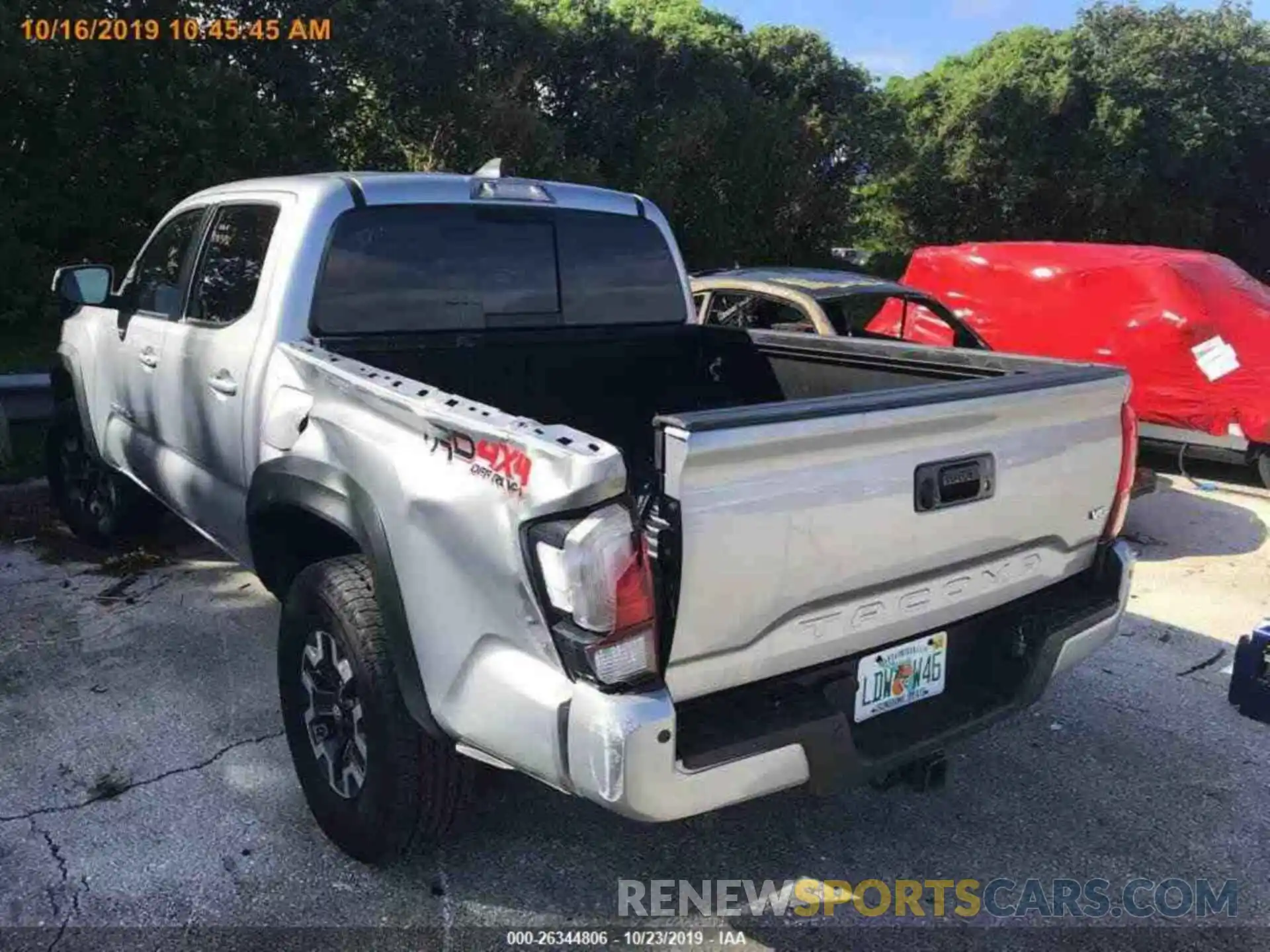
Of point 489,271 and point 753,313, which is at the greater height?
point 489,271

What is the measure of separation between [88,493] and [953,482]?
4.91 metres

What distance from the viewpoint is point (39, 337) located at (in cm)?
947

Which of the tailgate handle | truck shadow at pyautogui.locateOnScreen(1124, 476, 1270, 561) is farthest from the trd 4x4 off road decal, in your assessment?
truck shadow at pyautogui.locateOnScreen(1124, 476, 1270, 561)

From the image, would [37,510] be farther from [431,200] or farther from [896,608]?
[896,608]

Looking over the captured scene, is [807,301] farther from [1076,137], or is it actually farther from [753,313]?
[1076,137]

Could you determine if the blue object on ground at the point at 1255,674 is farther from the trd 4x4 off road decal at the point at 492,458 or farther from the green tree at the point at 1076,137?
the green tree at the point at 1076,137

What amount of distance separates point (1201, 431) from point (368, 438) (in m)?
6.96

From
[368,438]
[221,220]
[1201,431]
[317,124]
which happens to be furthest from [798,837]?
[317,124]

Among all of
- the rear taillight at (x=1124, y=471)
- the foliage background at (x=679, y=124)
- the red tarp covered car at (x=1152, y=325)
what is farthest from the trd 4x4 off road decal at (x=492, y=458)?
the foliage background at (x=679, y=124)

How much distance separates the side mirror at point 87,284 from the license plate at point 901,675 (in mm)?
3941

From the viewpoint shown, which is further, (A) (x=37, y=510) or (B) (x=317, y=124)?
(B) (x=317, y=124)

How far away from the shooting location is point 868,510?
2.39m

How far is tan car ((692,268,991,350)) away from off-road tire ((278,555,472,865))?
13.6 ft

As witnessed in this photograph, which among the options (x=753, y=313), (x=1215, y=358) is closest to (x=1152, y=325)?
→ (x=1215, y=358)
